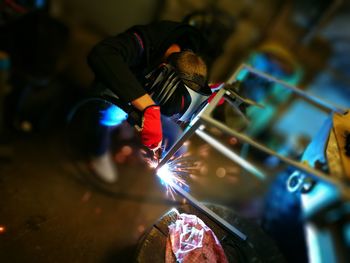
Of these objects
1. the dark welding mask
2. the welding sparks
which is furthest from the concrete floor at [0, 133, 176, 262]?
the dark welding mask

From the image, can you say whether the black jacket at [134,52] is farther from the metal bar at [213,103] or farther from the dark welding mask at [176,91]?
the metal bar at [213,103]

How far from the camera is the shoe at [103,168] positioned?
3707 mm

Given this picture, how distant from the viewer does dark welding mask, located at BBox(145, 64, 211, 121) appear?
7.35ft

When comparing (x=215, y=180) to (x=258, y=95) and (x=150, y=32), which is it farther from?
(x=150, y=32)

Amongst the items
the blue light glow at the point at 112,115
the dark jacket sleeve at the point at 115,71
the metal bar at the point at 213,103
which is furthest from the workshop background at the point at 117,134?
the dark jacket sleeve at the point at 115,71

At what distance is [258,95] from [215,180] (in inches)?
61.2

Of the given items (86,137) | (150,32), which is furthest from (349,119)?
(86,137)

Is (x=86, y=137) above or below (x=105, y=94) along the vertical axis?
below

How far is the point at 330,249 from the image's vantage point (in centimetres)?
175

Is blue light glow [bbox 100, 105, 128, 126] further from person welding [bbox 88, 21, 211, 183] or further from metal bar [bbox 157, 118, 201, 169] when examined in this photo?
metal bar [bbox 157, 118, 201, 169]

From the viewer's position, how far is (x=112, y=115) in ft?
9.64

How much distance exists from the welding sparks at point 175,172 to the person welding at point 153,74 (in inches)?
7.0

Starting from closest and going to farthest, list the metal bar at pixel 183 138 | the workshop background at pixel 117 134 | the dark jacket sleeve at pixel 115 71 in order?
1. the metal bar at pixel 183 138
2. the dark jacket sleeve at pixel 115 71
3. the workshop background at pixel 117 134

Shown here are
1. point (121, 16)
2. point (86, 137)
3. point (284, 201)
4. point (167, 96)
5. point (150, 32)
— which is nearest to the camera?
point (167, 96)
